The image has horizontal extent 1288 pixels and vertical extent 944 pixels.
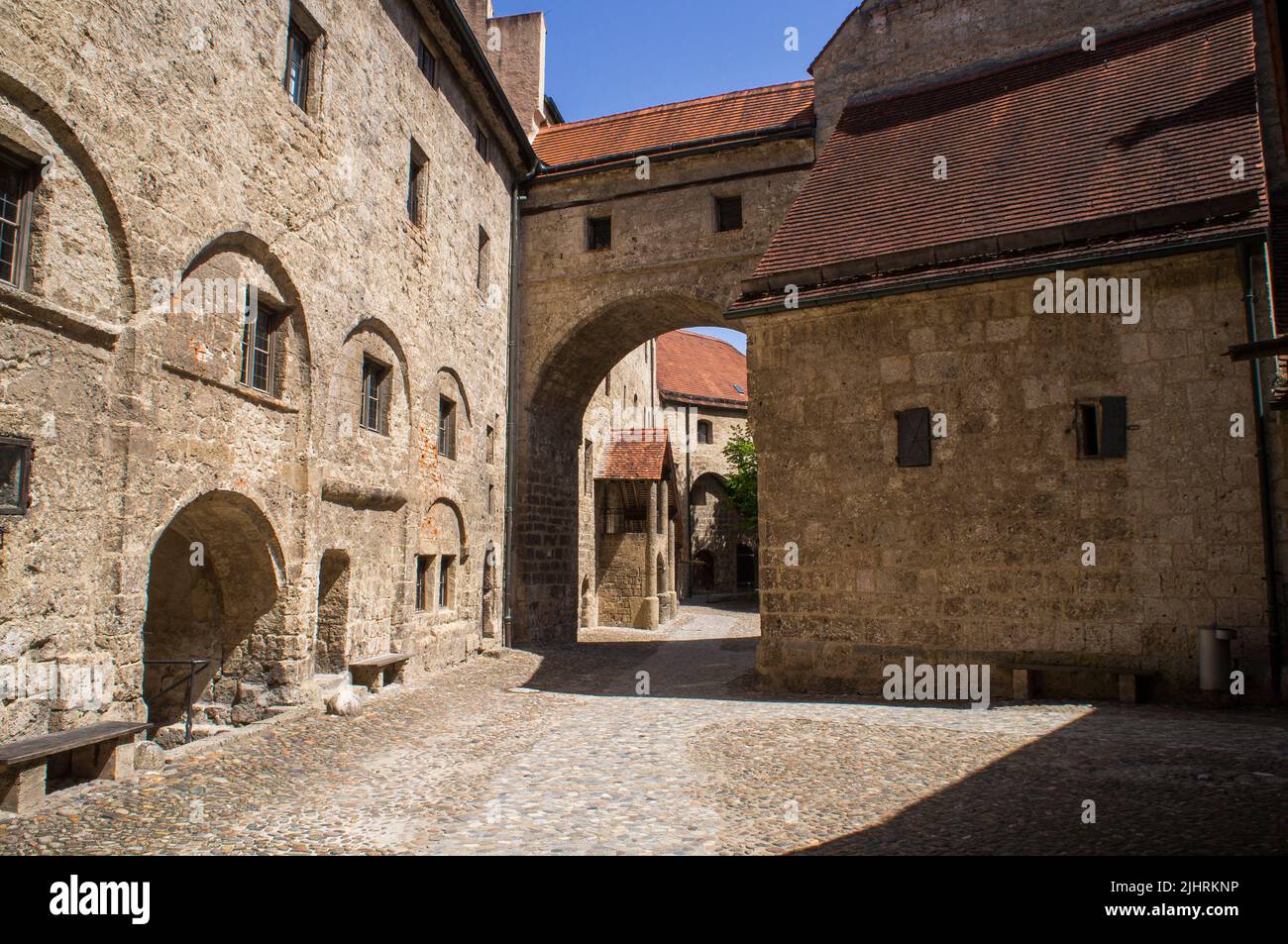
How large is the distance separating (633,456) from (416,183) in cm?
1318

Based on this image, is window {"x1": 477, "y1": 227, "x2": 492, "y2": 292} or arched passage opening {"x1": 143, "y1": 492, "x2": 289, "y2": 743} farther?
window {"x1": 477, "y1": 227, "x2": 492, "y2": 292}

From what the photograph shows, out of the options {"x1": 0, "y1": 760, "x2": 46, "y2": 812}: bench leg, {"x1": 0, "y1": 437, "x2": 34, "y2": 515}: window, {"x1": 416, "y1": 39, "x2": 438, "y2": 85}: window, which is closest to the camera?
{"x1": 0, "y1": 760, "x2": 46, "y2": 812}: bench leg

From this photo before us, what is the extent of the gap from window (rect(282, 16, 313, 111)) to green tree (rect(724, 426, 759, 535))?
27284 millimetres

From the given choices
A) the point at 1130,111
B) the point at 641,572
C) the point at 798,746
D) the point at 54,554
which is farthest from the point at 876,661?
the point at 641,572

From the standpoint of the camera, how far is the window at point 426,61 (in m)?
12.6

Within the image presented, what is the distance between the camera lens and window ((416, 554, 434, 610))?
12.7m

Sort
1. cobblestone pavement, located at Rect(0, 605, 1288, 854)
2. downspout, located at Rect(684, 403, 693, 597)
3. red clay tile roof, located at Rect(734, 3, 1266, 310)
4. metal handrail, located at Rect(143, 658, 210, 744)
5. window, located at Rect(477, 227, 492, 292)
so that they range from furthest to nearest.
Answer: downspout, located at Rect(684, 403, 693, 597), window, located at Rect(477, 227, 492, 292), red clay tile roof, located at Rect(734, 3, 1266, 310), metal handrail, located at Rect(143, 658, 210, 744), cobblestone pavement, located at Rect(0, 605, 1288, 854)

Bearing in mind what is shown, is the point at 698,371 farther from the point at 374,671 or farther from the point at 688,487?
the point at 374,671

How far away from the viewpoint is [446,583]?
13.8 m

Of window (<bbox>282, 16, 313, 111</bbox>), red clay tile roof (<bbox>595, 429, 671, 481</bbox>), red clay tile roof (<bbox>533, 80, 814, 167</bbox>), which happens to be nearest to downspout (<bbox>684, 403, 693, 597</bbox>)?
red clay tile roof (<bbox>595, 429, 671, 481</bbox>)

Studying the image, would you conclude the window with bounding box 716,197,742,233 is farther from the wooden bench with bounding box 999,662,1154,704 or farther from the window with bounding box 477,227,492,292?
the wooden bench with bounding box 999,662,1154,704

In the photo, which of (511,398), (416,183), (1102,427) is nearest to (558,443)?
(511,398)

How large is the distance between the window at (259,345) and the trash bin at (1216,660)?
32.3ft
